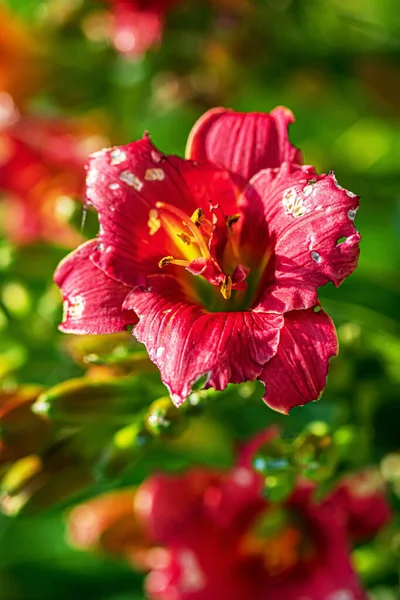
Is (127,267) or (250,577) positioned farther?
(250,577)

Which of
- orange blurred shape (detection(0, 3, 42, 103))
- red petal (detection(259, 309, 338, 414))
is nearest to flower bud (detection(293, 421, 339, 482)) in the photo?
red petal (detection(259, 309, 338, 414))

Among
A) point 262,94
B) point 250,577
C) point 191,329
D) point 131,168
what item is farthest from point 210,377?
point 262,94

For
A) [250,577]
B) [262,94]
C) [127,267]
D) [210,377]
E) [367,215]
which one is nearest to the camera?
[210,377]

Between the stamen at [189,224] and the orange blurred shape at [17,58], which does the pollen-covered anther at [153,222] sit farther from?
the orange blurred shape at [17,58]

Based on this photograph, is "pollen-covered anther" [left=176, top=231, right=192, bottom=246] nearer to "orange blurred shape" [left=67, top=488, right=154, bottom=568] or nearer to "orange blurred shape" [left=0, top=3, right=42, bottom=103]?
"orange blurred shape" [left=67, top=488, right=154, bottom=568]

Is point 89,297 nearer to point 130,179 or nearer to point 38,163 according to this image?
point 130,179

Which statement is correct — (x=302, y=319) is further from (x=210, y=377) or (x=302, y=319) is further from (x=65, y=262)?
(x=65, y=262)

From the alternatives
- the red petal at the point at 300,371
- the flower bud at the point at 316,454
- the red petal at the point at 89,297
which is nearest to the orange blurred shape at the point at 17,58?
A: the red petal at the point at 89,297

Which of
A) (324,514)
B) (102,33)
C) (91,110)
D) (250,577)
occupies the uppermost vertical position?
(102,33)
